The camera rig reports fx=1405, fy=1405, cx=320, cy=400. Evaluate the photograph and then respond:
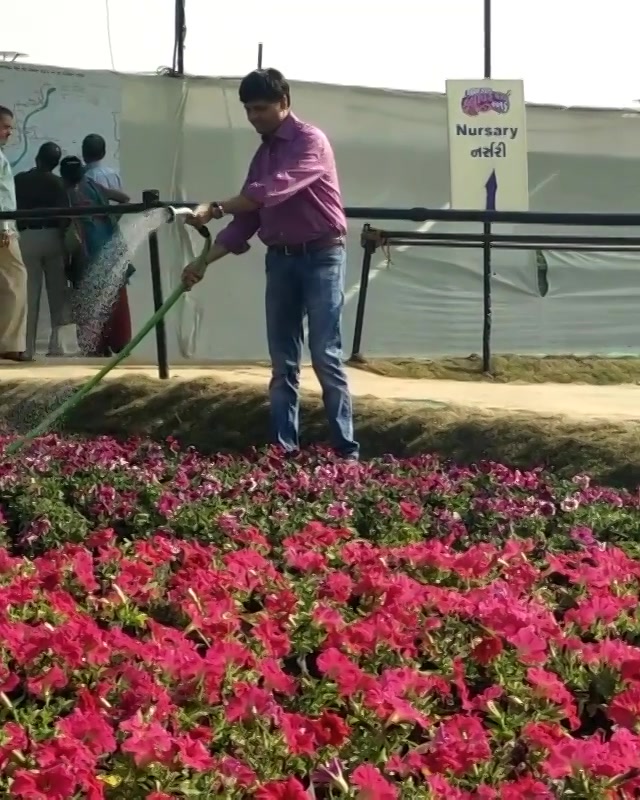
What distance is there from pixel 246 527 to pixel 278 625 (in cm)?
95

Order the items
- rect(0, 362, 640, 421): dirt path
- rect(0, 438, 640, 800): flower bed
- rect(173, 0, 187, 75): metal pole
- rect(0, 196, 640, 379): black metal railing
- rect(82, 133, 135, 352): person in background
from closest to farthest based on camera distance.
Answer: rect(0, 438, 640, 800): flower bed < rect(0, 196, 640, 379): black metal railing < rect(0, 362, 640, 421): dirt path < rect(82, 133, 135, 352): person in background < rect(173, 0, 187, 75): metal pole

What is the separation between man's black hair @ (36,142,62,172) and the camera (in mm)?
8820

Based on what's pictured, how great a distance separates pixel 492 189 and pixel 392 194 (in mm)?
1440

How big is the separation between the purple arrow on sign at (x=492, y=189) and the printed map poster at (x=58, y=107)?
2462mm

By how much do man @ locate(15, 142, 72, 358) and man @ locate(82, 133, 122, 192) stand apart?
0.18 metres

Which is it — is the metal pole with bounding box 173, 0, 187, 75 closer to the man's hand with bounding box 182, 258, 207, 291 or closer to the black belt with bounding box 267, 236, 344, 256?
the black belt with bounding box 267, 236, 344, 256

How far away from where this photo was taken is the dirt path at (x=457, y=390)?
6.37 m

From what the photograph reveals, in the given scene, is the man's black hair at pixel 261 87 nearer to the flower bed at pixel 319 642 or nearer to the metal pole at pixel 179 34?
the flower bed at pixel 319 642

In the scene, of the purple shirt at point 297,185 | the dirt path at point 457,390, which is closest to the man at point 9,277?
the dirt path at point 457,390

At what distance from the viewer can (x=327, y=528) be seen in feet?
12.7

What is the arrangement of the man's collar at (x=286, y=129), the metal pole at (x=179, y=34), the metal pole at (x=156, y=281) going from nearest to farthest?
1. the man's collar at (x=286, y=129)
2. the metal pole at (x=156, y=281)
3. the metal pole at (x=179, y=34)

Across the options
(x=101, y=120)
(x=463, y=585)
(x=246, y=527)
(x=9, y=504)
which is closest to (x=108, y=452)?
(x=9, y=504)

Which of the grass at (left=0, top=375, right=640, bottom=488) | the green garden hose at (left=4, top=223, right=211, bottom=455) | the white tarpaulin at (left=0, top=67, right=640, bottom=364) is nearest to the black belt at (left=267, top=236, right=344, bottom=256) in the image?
the green garden hose at (left=4, top=223, right=211, bottom=455)

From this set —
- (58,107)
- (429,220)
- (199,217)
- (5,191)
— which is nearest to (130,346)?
(199,217)
